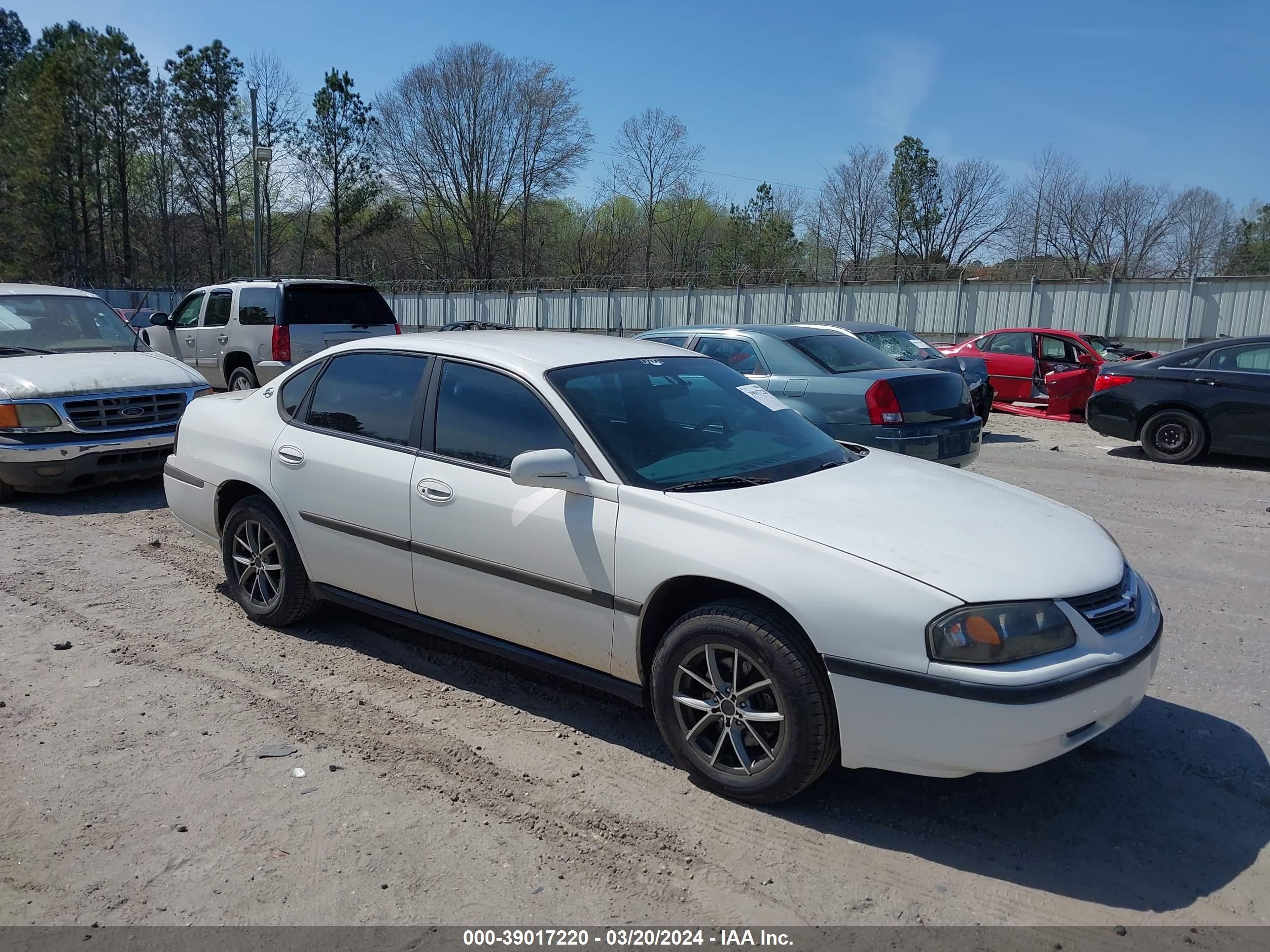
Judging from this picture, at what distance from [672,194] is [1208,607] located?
46.7 meters

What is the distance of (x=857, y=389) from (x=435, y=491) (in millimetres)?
5109

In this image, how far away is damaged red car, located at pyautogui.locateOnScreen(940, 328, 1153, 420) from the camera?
49.4 feet

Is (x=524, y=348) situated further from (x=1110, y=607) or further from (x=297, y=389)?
(x=1110, y=607)

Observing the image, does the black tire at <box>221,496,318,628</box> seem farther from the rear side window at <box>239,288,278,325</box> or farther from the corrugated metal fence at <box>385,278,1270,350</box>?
the corrugated metal fence at <box>385,278,1270,350</box>

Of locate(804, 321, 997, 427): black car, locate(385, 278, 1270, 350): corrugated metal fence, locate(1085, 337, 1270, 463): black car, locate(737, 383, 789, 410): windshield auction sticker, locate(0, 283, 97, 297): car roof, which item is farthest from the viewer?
locate(385, 278, 1270, 350): corrugated metal fence

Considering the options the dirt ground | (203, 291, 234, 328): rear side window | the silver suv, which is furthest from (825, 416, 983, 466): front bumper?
(203, 291, 234, 328): rear side window

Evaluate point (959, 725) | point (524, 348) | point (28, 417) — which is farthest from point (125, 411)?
point (959, 725)

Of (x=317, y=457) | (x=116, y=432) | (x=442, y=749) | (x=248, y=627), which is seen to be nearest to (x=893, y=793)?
(x=442, y=749)

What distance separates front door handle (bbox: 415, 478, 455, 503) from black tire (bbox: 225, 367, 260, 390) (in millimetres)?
9544

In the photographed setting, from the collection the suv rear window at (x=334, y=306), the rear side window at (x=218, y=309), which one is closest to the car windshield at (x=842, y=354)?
the suv rear window at (x=334, y=306)

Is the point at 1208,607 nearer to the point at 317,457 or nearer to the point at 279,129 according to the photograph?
the point at 317,457

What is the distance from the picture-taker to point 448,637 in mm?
4281

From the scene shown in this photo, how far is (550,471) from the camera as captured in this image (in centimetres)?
364

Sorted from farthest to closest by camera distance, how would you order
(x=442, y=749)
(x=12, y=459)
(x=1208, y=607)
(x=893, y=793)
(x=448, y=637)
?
1. (x=12, y=459)
2. (x=1208, y=607)
3. (x=448, y=637)
4. (x=442, y=749)
5. (x=893, y=793)
